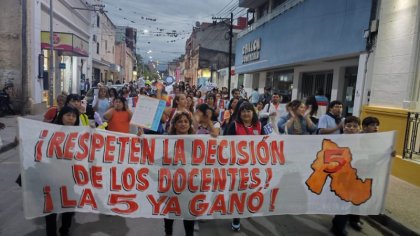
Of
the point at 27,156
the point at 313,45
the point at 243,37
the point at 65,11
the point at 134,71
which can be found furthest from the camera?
the point at 134,71

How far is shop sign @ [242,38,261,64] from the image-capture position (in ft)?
69.8

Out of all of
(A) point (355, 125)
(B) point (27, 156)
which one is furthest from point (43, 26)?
(A) point (355, 125)

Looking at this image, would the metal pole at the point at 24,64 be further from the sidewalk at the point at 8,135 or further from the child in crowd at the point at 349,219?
the child in crowd at the point at 349,219

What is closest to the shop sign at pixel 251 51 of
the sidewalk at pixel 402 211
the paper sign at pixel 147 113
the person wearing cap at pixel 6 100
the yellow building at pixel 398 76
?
the yellow building at pixel 398 76

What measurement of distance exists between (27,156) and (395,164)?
719cm

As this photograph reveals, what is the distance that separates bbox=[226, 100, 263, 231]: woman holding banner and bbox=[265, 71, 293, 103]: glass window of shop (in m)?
14.3

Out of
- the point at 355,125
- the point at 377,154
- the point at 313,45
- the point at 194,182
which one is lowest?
the point at 194,182

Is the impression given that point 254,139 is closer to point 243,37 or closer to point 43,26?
point 43,26

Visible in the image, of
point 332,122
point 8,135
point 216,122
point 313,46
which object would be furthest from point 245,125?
point 313,46

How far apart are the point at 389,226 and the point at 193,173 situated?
302 cm

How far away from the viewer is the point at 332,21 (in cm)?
1225

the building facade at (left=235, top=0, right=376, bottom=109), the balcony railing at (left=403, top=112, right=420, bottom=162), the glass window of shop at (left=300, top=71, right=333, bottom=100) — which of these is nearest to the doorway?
the building facade at (left=235, top=0, right=376, bottom=109)

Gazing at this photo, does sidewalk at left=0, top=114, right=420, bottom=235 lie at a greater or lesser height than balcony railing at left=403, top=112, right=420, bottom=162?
lesser

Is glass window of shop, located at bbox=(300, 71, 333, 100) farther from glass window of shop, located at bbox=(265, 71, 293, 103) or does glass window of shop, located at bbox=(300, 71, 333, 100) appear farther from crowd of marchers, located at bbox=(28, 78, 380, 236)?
crowd of marchers, located at bbox=(28, 78, 380, 236)
